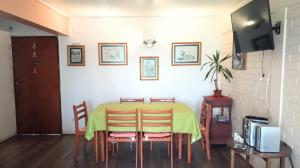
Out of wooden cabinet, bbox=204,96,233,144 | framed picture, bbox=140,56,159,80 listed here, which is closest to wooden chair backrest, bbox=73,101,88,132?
framed picture, bbox=140,56,159,80

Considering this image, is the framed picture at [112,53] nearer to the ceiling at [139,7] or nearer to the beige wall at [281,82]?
the ceiling at [139,7]

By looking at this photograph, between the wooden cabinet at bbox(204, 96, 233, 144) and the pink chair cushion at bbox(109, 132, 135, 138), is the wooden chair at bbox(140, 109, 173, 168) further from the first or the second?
the wooden cabinet at bbox(204, 96, 233, 144)

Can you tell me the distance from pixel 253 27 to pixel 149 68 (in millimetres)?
2299

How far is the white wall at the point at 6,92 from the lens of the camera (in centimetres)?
407

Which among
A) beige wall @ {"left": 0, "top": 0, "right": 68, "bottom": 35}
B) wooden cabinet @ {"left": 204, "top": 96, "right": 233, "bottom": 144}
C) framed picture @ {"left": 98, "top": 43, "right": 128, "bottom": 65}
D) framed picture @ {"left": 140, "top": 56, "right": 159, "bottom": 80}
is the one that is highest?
beige wall @ {"left": 0, "top": 0, "right": 68, "bottom": 35}

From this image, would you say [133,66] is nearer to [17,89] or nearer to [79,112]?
[79,112]

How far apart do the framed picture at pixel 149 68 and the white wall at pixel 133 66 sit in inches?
3.3

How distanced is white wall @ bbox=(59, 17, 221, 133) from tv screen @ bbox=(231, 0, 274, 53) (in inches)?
57.1

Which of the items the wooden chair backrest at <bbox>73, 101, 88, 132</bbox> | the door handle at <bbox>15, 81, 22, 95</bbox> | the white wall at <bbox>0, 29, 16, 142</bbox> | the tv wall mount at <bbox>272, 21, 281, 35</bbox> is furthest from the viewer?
the door handle at <bbox>15, 81, 22, 95</bbox>

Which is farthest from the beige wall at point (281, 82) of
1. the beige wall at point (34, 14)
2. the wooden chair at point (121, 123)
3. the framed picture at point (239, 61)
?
the beige wall at point (34, 14)

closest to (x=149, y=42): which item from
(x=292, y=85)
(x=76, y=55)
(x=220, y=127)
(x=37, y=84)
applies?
(x=76, y=55)

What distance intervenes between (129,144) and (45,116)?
76.5 inches

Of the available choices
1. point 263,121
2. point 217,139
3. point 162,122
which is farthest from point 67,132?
point 263,121

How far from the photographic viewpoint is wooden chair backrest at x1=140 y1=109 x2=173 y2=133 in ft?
9.48
